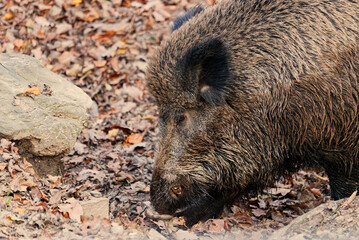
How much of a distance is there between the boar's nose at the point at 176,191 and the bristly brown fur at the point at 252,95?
0.05 feet

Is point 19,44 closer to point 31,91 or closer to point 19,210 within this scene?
point 31,91

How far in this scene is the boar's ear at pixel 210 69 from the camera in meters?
4.85

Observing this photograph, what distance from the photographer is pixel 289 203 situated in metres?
6.54

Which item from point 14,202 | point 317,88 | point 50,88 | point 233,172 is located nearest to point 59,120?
point 50,88

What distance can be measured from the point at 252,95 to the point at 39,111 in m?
2.21

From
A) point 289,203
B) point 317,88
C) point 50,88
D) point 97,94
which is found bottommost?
point 97,94

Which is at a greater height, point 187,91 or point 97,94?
point 187,91

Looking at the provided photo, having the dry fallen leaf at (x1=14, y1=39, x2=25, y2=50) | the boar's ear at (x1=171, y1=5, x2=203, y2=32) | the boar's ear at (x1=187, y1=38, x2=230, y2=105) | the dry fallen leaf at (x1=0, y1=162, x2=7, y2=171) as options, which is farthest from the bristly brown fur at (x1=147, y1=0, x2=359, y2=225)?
the dry fallen leaf at (x1=14, y1=39, x2=25, y2=50)

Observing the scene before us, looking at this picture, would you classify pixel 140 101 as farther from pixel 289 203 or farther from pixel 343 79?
pixel 343 79

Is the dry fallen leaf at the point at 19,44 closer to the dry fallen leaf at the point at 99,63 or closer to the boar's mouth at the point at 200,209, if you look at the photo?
the dry fallen leaf at the point at 99,63

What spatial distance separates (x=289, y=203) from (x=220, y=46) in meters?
2.63

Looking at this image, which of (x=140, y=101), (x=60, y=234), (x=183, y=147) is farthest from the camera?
(x=140, y=101)

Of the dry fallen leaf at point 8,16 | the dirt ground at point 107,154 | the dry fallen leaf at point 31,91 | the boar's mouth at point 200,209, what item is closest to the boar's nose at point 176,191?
the boar's mouth at point 200,209

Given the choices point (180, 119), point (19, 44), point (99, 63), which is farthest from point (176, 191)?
point (19, 44)
